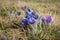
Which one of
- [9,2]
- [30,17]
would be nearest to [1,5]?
[9,2]

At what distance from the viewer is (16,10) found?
5.57ft

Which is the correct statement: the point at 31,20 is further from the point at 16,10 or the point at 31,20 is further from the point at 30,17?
the point at 16,10

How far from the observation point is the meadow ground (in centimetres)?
156

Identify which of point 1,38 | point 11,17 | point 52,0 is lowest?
point 1,38

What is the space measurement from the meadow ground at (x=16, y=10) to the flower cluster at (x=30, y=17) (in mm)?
38

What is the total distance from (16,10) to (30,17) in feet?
0.52

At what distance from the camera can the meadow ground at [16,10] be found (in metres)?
1.56

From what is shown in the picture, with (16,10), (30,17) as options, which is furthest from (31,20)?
(16,10)

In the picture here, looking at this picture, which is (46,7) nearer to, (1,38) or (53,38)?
(53,38)

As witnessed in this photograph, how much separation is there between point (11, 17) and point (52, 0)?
37cm

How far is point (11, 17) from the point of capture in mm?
1657

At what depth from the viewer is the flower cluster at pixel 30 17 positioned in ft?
5.17

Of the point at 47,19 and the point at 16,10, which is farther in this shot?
the point at 16,10

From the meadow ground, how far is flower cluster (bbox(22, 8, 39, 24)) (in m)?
0.04
